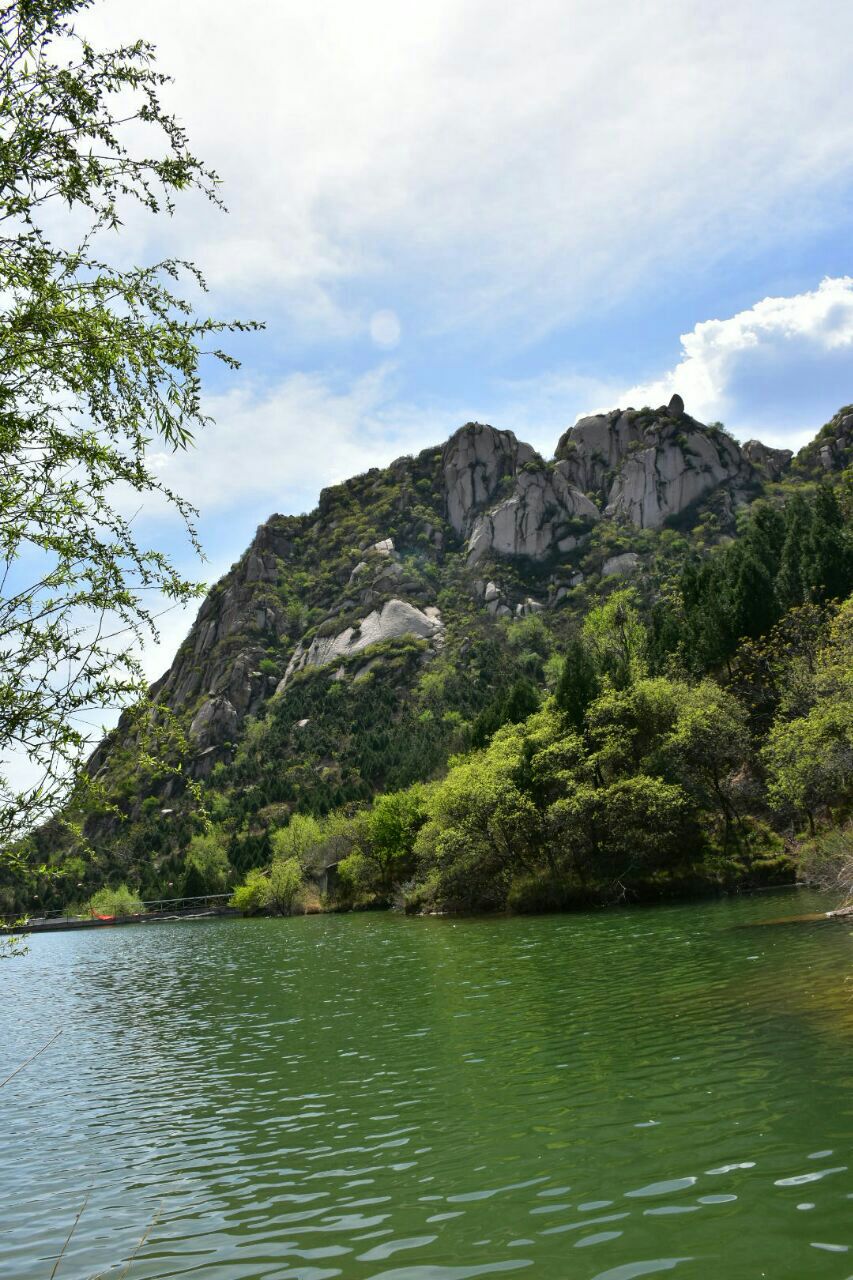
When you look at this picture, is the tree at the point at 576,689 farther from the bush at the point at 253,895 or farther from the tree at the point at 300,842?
the bush at the point at 253,895

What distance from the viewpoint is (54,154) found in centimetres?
688

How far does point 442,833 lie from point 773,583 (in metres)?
41.7

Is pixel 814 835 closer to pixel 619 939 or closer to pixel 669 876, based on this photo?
pixel 669 876

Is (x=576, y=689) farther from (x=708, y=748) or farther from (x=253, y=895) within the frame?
(x=253, y=895)

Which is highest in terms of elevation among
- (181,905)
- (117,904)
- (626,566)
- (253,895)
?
(626,566)

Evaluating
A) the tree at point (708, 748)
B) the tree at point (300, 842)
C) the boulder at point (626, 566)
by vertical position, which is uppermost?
the boulder at point (626, 566)

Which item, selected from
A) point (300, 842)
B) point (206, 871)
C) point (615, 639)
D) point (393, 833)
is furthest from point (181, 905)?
point (615, 639)

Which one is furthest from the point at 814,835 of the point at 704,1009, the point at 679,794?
the point at 704,1009

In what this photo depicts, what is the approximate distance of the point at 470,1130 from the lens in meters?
10.8

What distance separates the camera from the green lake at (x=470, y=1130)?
7.37 m

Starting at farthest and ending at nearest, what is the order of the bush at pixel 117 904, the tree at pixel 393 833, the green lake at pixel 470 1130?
the bush at pixel 117 904 → the tree at pixel 393 833 → the green lake at pixel 470 1130

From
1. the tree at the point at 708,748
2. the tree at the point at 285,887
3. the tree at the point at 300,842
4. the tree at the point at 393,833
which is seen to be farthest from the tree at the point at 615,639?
the tree at the point at 285,887

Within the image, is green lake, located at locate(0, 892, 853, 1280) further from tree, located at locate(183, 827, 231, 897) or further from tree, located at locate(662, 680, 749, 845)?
tree, located at locate(183, 827, 231, 897)

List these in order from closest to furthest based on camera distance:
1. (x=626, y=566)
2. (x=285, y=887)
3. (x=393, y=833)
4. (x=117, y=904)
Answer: (x=393, y=833)
(x=285, y=887)
(x=117, y=904)
(x=626, y=566)
